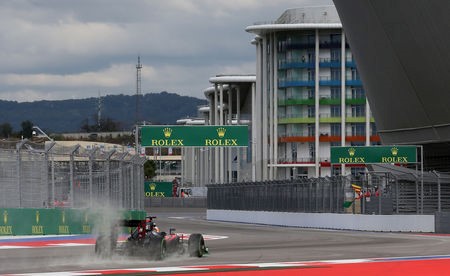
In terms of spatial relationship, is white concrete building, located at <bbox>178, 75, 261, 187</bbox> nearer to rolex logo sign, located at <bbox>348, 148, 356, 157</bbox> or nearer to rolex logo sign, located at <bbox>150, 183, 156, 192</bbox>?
rolex logo sign, located at <bbox>150, 183, 156, 192</bbox>

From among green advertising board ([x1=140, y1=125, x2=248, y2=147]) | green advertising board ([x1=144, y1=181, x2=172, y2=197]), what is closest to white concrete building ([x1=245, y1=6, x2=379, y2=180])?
green advertising board ([x1=144, y1=181, x2=172, y2=197])

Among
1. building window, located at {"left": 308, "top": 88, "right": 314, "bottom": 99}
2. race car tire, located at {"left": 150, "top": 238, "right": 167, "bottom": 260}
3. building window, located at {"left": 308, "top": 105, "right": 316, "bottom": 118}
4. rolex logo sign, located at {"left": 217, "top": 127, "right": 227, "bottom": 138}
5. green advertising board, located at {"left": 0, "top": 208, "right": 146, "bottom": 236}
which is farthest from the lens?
building window, located at {"left": 308, "top": 105, "right": 316, "bottom": 118}

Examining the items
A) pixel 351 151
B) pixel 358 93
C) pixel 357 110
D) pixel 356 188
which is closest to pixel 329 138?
pixel 357 110

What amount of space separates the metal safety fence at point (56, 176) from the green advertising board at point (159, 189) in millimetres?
68127

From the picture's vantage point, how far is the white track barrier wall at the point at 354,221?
42.0 m

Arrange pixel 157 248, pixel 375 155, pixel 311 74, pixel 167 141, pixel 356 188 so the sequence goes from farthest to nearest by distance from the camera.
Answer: pixel 311 74, pixel 167 141, pixel 375 155, pixel 356 188, pixel 157 248

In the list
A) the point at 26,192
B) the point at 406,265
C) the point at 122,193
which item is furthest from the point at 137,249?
the point at 122,193

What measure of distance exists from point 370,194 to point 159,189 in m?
66.0

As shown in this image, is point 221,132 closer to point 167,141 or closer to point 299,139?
point 167,141

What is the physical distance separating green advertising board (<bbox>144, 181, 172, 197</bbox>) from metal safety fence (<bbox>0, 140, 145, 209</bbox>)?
6813 centimetres

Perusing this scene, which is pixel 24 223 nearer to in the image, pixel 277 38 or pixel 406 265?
pixel 406 265

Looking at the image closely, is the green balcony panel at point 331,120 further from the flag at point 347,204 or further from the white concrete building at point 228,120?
the flag at point 347,204

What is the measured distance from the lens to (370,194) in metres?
43.3

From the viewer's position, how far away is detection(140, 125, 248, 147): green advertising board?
2564 inches
